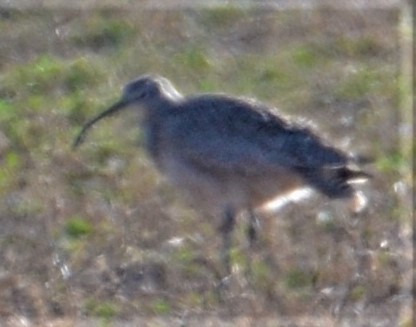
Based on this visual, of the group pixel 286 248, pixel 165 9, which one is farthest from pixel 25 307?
pixel 165 9

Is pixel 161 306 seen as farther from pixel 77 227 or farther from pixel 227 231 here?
pixel 77 227

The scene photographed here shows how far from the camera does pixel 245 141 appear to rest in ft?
29.3

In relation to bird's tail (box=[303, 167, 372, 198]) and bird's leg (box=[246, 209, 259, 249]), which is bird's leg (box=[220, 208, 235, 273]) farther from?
bird's tail (box=[303, 167, 372, 198])

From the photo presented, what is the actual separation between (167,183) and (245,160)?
0.73 m

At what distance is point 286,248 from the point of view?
8664 millimetres

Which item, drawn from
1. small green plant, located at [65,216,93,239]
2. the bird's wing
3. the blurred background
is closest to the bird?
the bird's wing

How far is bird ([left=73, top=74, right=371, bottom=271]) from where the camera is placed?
348 inches

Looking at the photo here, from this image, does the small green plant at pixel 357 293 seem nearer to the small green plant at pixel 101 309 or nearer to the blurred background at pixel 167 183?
the blurred background at pixel 167 183

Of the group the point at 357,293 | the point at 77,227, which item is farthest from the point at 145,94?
the point at 357,293

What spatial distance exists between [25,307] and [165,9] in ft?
18.1

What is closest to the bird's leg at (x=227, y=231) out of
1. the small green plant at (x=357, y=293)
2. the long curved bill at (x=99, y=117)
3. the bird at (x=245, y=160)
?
the bird at (x=245, y=160)

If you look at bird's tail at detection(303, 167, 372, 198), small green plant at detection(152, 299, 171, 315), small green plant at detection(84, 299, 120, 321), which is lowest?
small green plant at detection(84, 299, 120, 321)

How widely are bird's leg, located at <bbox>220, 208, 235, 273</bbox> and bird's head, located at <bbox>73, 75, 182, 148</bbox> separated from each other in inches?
33.5

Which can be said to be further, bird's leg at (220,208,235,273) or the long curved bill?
the long curved bill
